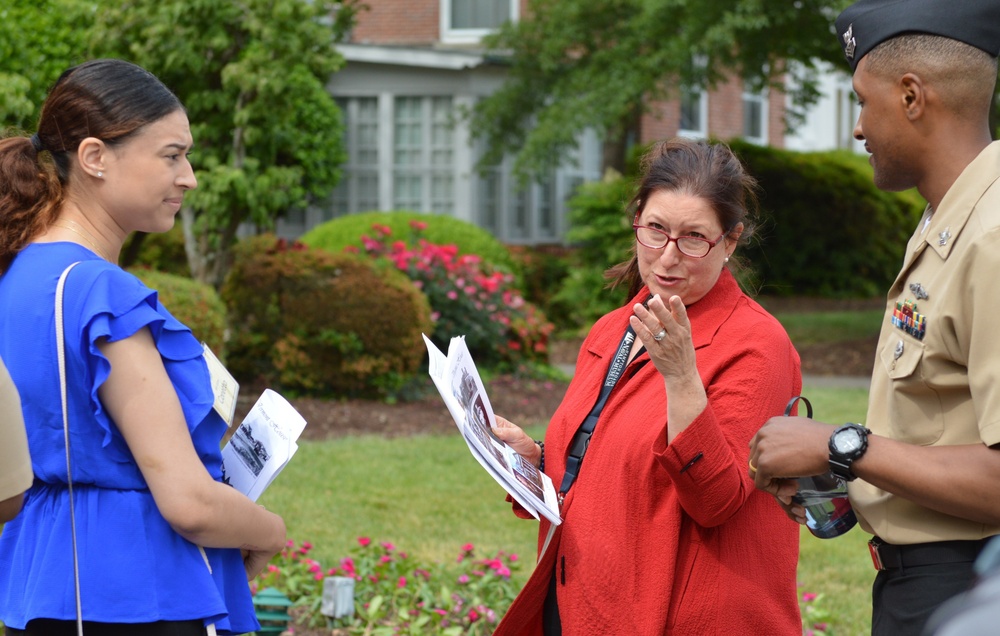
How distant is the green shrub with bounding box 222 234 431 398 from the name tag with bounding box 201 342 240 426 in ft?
24.9

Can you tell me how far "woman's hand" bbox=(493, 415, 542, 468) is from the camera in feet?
9.85

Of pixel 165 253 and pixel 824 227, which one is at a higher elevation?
pixel 165 253

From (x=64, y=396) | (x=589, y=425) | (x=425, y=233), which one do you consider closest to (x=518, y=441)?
(x=589, y=425)

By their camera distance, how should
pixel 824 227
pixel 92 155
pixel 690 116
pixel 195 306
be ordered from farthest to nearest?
pixel 690 116 → pixel 824 227 → pixel 195 306 → pixel 92 155

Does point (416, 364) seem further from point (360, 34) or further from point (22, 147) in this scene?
point (360, 34)

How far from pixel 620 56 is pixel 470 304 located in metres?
4.65

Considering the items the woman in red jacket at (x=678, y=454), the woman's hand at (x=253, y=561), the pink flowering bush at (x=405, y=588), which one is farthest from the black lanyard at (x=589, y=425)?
the pink flowering bush at (x=405, y=588)

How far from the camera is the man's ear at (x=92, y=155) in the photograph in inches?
92.6

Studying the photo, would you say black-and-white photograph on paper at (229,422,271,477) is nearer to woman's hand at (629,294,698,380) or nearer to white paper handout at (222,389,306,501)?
white paper handout at (222,389,306,501)

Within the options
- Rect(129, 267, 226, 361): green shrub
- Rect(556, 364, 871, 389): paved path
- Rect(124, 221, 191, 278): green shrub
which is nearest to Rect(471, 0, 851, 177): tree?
Rect(556, 364, 871, 389): paved path

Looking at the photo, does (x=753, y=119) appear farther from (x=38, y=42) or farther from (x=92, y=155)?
(x=92, y=155)

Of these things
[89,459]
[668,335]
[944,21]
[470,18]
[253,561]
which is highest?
[470,18]

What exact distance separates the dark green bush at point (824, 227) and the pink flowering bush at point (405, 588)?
16.5m

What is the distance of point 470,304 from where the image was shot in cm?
1154
